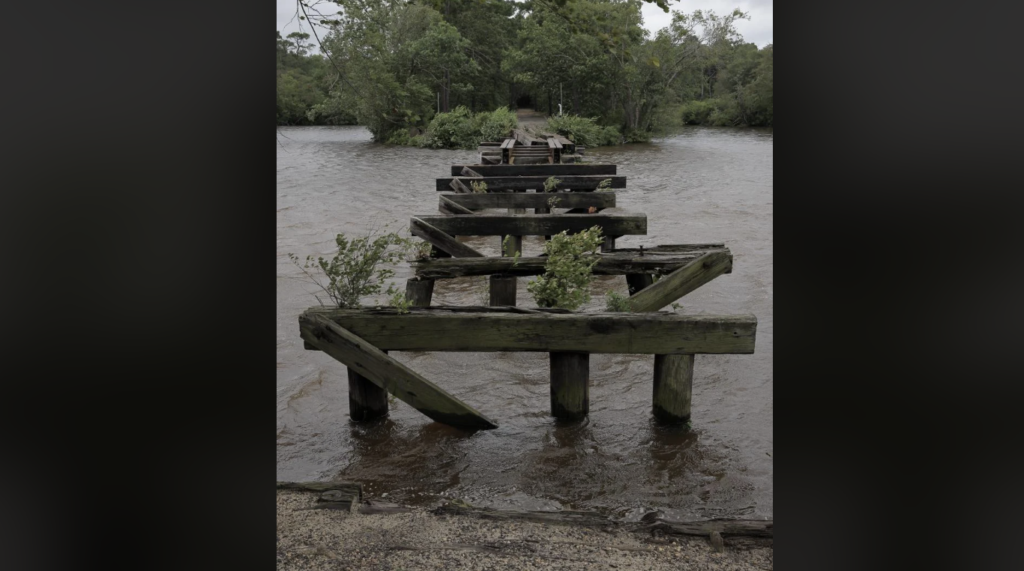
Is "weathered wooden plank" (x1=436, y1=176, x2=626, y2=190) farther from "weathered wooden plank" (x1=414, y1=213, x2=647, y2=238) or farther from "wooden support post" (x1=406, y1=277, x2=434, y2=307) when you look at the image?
"wooden support post" (x1=406, y1=277, x2=434, y2=307)

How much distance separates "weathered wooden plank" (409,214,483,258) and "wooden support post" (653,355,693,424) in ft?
10.6

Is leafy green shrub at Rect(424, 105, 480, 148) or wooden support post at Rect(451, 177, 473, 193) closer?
wooden support post at Rect(451, 177, 473, 193)

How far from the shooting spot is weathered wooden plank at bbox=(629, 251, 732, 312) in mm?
7008

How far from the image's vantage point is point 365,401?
20.3 feet

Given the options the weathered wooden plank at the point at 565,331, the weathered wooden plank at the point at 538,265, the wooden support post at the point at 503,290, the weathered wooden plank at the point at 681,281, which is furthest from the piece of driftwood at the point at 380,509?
the wooden support post at the point at 503,290

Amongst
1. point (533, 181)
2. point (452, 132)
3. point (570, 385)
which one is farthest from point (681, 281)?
point (452, 132)

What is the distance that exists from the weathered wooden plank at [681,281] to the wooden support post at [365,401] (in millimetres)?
2183

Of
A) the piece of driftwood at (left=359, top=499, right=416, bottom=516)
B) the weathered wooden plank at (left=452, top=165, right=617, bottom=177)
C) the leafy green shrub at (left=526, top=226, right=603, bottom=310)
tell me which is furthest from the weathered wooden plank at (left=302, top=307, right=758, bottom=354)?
the weathered wooden plank at (left=452, top=165, right=617, bottom=177)

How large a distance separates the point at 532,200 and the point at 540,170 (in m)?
3.18

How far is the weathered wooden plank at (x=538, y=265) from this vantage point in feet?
24.2

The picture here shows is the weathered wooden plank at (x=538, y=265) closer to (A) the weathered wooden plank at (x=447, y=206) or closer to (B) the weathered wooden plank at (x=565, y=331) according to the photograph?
(B) the weathered wooden plank at (x=565, y=331)

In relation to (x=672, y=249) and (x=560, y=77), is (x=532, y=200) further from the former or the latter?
(x=560, y=77)

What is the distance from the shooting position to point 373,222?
16984 mm
